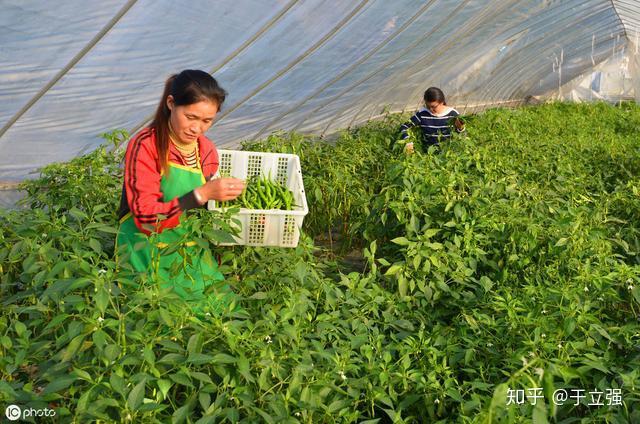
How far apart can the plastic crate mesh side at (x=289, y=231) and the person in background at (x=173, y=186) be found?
36 cm

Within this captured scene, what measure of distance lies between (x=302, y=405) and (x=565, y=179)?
136 inches

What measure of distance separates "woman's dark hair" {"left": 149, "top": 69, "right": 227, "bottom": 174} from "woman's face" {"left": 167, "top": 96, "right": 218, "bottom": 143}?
0.06 ft

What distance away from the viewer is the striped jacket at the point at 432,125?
5.90 metres

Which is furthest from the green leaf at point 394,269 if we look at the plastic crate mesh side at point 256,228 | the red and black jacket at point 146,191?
the red and black jacket at point 146,191

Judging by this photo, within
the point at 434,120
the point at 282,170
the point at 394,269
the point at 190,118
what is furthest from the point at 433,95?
the point at 190,118

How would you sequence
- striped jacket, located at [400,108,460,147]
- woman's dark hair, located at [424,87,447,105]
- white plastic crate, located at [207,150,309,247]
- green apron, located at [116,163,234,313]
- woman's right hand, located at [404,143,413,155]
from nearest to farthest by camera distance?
green apron, located at [116,163,234,313], white plastic crate, located at [207,150,309,247], woman's right hand, located at [404,143,413,155], woman's dark hair, located at [424,87,447,105], striped jacket, located at [400,108,460,147]

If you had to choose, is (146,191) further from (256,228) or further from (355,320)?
(355,320)

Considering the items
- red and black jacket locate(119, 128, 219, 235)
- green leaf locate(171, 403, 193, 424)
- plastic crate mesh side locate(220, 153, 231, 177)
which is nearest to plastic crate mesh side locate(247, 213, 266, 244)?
red and black jacket locate(119, 128, 219, 235)

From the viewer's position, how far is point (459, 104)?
441 inches

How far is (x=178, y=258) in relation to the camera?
8.48 feet

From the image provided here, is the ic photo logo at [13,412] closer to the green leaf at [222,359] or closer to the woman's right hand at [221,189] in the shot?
the green leaf at [222,359]

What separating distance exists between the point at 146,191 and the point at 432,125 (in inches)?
153

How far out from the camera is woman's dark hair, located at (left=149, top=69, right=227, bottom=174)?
2510mm

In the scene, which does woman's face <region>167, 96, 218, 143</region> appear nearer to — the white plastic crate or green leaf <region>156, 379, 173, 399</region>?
the white plastic crate
